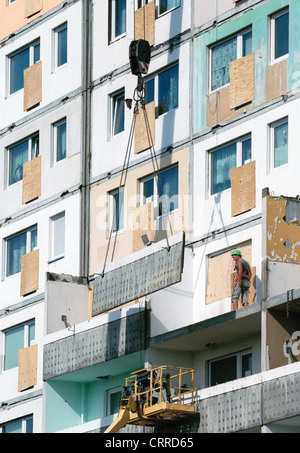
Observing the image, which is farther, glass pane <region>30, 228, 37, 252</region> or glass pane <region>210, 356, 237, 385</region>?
glass pane <region>30, 228, 37, 252</region>

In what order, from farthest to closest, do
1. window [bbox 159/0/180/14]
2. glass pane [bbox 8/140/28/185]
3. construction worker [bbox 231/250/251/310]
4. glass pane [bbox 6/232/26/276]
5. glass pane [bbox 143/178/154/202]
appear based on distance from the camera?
glass pane [bbox 8/140/28/185] < glass pane [bbox 6/232/26/276] < window [bbox 159/0/180/14] < glass pane [bbox 143/178/154/202] < construction worker [bbox 231/250/251/310]

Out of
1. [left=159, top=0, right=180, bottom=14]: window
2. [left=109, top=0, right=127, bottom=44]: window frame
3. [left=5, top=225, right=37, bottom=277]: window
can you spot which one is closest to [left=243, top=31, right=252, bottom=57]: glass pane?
[left=159, top=0, right=180, bottom=14]: window

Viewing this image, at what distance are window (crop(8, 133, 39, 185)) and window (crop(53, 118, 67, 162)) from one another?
1003mm

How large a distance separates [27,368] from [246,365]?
10.2 metres

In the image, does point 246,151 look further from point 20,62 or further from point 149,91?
point 20,62

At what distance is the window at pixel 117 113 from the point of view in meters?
53.8

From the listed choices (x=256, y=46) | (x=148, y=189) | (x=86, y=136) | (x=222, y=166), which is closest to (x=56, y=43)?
(x=86, y=136)

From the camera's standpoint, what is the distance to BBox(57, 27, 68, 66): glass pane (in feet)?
187

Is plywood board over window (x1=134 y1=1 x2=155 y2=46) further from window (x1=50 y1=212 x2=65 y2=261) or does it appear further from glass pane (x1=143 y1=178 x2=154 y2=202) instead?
window (x1=50 y1=212 x2=65 y2=261)

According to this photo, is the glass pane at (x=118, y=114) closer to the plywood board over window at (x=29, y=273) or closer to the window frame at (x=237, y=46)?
the window frame at (x=237, y=46)

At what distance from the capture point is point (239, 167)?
47.9 metres

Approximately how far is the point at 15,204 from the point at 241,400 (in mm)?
16285

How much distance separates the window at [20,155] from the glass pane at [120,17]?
16.6ft
